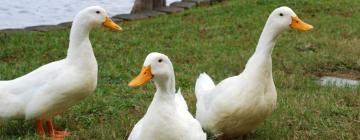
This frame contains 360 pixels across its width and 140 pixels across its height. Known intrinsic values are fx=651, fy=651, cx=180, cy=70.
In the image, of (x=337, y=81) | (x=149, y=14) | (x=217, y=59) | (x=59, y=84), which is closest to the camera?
(x=59, y=84)

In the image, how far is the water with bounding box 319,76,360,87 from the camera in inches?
277

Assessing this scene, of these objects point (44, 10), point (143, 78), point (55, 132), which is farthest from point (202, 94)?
point (44, 10)

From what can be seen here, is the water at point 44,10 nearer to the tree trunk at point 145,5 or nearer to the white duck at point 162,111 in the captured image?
the tree trunk at point 145,5

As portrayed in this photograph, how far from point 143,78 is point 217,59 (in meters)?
4.38

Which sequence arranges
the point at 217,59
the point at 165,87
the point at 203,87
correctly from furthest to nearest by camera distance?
the point at 217,59
the point at 203,87
the point at 165,87

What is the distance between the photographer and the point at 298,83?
23.1 feet

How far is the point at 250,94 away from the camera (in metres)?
4.71

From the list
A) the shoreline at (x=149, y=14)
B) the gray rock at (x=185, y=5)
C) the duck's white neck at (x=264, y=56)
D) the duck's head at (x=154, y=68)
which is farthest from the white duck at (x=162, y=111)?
the gray rock at (x=185, y=5)

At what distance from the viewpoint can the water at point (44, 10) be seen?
12.4 metres

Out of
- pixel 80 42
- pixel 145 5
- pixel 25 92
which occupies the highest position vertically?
pixel 80 42

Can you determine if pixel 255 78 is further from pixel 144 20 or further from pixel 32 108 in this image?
pixel 144 20

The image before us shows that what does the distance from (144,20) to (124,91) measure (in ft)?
14.7

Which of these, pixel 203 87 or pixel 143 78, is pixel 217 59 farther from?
pixel 143 78

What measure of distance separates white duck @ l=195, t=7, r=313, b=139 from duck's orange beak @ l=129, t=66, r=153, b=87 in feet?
3.32
